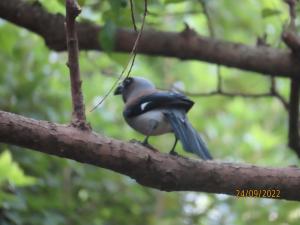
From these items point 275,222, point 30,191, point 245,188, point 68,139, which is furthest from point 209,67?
point 68,139

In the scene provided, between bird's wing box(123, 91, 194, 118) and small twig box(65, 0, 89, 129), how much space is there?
768 millimetres

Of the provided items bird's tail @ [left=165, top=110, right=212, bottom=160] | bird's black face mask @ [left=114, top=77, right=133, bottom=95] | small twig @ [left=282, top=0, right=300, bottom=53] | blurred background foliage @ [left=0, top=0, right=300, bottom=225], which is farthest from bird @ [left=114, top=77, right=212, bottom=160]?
small twig @ [left=282, top=0, right=300, bottom=53]

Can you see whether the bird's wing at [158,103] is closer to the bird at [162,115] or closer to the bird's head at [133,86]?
the bird at [162,115]

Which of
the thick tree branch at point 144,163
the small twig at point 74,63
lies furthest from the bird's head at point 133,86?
the small twig at point 74,63

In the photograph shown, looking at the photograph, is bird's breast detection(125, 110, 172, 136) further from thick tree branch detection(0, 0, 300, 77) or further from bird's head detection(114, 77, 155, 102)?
thick tree branch detection(0, 0, 300, 77)

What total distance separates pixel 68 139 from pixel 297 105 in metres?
1.54

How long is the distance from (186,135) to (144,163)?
1.75 ft

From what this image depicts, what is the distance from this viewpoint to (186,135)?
2.60 metres

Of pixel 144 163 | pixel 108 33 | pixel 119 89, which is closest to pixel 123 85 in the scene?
pixel 119 89

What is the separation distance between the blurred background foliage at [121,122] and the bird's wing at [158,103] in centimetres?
28

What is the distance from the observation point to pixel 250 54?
3.31m

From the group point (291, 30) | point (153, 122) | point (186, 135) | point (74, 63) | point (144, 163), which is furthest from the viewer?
point (291, 30)

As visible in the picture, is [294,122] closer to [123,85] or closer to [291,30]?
[291,30]

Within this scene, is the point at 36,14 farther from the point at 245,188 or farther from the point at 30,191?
the point at 245,188
